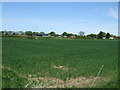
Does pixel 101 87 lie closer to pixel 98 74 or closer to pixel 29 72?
pixel 98 74

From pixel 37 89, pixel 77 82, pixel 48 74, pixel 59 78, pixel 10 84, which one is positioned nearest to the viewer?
pixel 37 89

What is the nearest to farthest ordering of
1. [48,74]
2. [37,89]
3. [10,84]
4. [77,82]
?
[37,89]
[10,84]
[77,82]
[48,74]

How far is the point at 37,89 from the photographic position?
591 cm

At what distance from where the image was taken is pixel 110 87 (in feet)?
20.1

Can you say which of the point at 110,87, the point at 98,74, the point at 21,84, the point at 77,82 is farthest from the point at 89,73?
the point at 21,84

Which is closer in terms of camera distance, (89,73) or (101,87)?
(101,87)

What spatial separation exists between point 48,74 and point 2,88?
3.16m

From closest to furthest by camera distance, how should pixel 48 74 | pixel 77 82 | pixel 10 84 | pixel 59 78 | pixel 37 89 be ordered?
1. pixel 37 89
2. pixel 10 84
3. pixel 77 82
4. pixel 59 78
5. pixel 48 74

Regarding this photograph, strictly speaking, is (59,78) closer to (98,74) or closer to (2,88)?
(98,74)

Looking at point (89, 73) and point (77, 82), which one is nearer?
point (77, 82)

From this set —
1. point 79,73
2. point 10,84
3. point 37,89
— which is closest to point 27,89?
point 37,89

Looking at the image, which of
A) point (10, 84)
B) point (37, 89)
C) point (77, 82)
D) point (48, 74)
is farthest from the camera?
point (48, 74)

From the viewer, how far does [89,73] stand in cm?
929

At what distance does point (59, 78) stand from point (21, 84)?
6.81 feet
